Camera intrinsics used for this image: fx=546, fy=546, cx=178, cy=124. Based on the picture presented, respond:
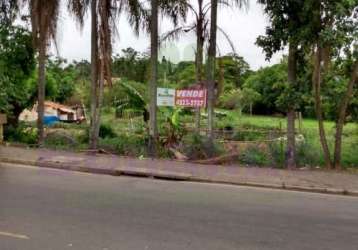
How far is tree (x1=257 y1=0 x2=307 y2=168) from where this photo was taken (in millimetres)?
13781

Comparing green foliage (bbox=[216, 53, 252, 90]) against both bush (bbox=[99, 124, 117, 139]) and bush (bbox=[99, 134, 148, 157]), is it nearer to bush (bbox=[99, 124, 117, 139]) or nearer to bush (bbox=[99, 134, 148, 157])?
bush (bbox=[99, 134, 148, 157])

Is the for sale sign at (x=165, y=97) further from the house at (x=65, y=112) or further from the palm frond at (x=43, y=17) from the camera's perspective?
the house at (x=65, y=112)

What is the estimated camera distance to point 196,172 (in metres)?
13.5

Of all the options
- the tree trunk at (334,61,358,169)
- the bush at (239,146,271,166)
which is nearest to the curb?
the bush at (239,146,271,166)

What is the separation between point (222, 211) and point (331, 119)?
7691 mm

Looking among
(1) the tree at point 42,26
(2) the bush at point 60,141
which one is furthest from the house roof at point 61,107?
(1) the tree at point 42,26

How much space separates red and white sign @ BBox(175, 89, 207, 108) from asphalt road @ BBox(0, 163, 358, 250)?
506 cm

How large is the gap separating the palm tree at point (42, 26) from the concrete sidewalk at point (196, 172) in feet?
9.35

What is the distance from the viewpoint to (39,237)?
6.69 metres

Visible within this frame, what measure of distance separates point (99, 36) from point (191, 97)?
3.82 m

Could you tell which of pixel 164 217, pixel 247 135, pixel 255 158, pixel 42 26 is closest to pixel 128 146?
pixel 255 158

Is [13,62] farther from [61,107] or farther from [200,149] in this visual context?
[61,107]

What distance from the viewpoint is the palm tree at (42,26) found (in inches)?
708

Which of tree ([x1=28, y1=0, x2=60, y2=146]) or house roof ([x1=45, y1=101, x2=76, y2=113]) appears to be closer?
tree ([x1=28, y1=0, x2=60, y2=146])
